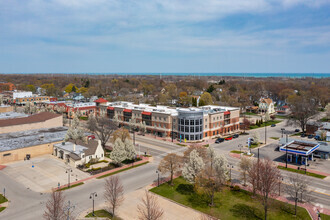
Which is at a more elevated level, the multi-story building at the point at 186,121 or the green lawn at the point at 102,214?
the multi-story building at the point at 186,121

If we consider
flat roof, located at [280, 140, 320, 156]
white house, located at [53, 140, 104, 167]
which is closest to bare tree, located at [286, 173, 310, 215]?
flat roof, located at [280, 140, 320, 156]

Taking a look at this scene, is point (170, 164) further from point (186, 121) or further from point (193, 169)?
point (186, 121)

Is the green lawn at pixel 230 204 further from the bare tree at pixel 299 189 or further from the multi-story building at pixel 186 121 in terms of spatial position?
the multi-story building at pixel 186 121

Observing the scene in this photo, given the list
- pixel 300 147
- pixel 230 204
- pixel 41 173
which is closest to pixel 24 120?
pixel 41 173

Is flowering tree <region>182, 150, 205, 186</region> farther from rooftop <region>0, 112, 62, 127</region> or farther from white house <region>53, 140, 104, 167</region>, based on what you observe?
rooftop <region>0, 112, 62, 127</region>

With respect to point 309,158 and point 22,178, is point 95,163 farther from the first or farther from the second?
point 309,158

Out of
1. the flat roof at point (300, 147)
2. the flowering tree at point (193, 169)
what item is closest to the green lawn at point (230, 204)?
the flowering tree at point (193, 169)

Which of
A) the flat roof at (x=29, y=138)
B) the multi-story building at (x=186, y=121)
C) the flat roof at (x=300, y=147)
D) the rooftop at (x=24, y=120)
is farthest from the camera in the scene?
the rooftop at (x=24, y=120)
